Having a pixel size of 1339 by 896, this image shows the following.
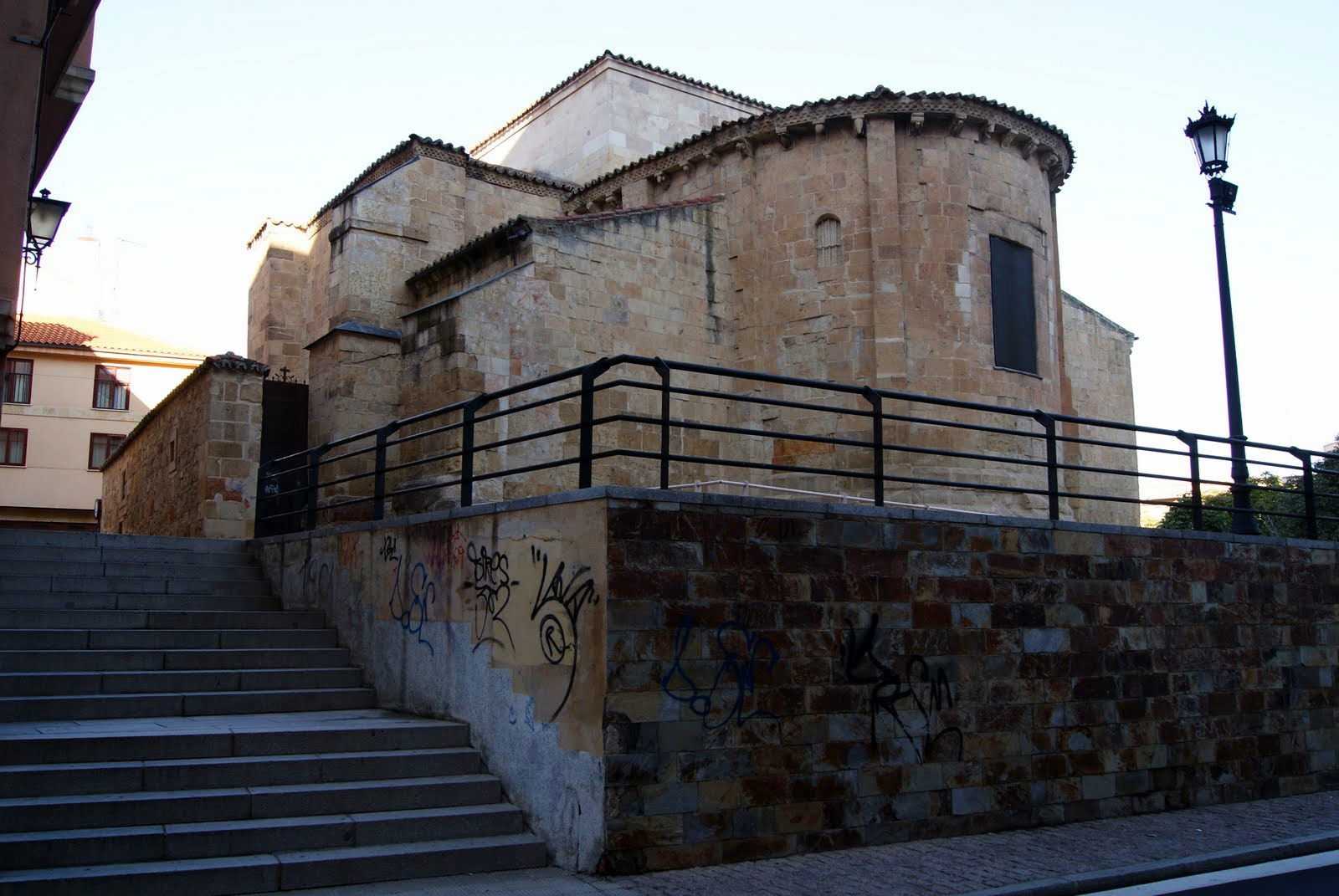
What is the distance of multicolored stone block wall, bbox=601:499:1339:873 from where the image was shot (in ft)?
23.4

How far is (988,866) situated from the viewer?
7.29 m

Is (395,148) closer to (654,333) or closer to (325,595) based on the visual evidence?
(654,333)

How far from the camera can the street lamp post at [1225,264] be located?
1143 centimetres

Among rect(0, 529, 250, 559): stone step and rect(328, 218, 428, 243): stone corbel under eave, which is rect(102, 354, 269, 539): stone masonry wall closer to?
rect(0, 529, 250, 559): stone step

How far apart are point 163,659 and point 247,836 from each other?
319 centimetres

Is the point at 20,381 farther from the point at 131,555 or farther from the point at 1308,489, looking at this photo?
the point at 1308,489

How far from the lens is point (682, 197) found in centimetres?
1927

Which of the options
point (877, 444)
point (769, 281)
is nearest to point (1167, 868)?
point (877, 444)

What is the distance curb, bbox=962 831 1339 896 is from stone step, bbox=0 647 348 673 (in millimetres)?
5974

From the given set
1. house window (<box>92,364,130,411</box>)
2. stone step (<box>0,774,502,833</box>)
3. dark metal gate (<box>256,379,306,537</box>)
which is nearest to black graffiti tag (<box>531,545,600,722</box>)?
stone step (<box>0,774,502,833</box>)

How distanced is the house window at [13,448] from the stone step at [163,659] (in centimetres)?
3401

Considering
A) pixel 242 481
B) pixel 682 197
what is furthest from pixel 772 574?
pixel 682 197

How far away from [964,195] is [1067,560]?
29.6ft

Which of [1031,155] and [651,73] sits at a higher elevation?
[651,73]
